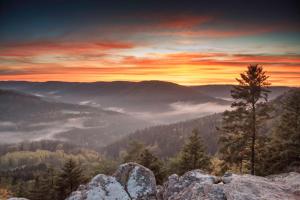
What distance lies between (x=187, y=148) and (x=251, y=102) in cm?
1471

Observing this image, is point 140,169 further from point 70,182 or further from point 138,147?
point 138,147

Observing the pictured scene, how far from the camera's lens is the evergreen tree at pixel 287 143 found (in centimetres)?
3694

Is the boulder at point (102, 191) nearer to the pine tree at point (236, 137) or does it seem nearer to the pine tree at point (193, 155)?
the pine tree at point (236, 137)

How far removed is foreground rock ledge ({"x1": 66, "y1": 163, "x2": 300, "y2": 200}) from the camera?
18438 mm

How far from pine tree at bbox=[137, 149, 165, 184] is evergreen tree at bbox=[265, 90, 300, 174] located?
14.2 m

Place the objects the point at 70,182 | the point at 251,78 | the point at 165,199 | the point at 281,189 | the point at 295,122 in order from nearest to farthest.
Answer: the point at 281,189
the point at 165,199
the point at 251,78
the point at 295,122
the point at 70,182

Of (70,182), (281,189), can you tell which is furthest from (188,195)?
(70,182)

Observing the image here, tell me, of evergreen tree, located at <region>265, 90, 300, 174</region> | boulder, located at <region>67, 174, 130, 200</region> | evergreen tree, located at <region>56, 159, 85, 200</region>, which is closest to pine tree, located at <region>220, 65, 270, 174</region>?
evergreen tree, located at <region>265, 90, 300, 174</region>

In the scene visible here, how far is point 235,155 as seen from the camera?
37.8 metres

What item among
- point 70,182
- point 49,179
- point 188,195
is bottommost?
point 49,179

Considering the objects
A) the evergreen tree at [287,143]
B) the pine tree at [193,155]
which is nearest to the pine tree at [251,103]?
the evergreen tree at [287,143]

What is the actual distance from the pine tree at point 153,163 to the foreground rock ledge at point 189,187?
19828mm

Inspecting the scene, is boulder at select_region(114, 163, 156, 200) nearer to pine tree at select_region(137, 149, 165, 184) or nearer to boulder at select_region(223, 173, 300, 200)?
boulder at select_region(223, 173, 300, 200)

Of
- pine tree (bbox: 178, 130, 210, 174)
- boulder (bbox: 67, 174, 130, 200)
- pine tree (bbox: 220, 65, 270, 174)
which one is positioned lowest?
pine tree (bbox: 178, 130, 210, 174)
